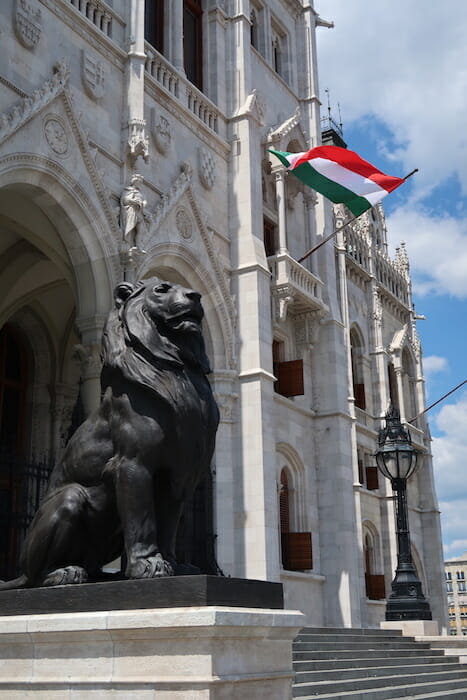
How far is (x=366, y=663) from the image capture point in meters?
12.4

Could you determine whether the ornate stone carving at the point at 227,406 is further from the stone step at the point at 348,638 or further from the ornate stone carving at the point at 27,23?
the ornate stone carving at the point at 27,23

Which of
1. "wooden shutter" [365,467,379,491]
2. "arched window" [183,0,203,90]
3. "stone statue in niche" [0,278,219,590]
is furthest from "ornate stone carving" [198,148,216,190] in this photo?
"stone statue in niche" [0,278,219,590]

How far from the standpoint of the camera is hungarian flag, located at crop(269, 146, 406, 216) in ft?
63.1

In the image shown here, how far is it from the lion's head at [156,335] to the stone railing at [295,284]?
50.7 ft

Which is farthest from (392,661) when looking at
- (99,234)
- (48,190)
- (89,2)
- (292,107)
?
(292,107)

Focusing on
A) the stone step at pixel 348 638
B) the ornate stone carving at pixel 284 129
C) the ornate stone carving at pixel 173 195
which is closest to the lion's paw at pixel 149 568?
the stone step at pixel 348 638

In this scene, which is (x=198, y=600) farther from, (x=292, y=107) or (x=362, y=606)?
(x=292, y=107)

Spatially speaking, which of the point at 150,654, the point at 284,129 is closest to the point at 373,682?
the point at 150,654

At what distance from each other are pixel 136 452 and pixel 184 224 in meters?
13.1

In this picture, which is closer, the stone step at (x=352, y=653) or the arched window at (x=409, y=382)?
the stone step at (x=352, y=653)

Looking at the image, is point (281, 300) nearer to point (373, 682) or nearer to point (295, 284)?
point (295, 284)

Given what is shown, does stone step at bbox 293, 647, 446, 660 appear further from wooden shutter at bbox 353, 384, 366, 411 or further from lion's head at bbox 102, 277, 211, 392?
wooden shutter at bbox 353, 384, 366, 411

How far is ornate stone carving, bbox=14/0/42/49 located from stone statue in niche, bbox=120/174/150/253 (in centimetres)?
307

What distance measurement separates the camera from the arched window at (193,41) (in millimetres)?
20438
